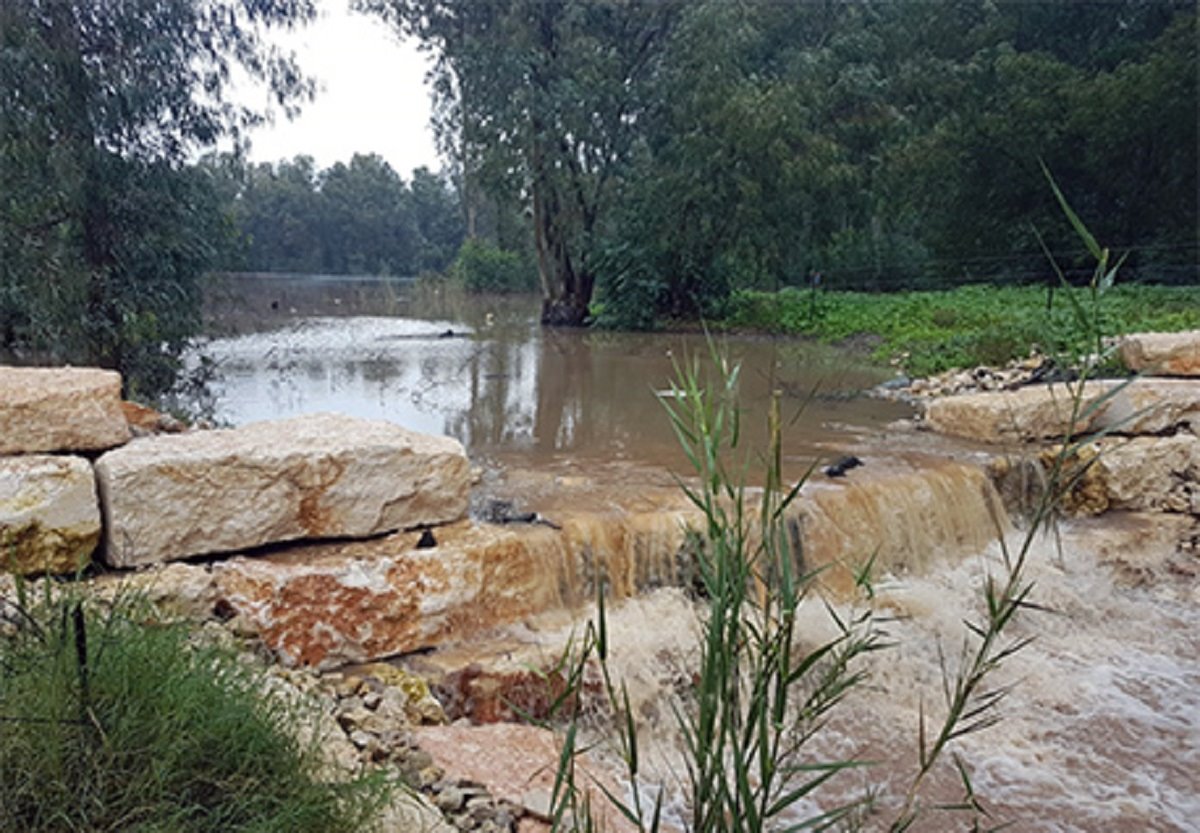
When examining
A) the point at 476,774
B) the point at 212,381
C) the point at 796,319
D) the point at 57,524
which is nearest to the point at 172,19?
the point at 212,381

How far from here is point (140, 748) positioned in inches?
72.1

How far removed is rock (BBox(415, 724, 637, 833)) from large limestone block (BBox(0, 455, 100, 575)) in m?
1.58

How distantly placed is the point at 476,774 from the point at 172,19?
315 inches

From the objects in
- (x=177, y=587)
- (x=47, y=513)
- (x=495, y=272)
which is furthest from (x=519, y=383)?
(x=495, y=272)

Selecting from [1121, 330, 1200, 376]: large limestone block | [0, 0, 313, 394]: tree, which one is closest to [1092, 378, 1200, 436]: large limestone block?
[1121, 330, 1200, 376]: large limestone block

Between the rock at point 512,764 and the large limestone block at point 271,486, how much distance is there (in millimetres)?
1267

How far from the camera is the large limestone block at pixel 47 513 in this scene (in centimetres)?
313

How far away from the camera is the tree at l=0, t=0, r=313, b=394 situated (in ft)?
22.9

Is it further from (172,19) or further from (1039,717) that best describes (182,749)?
(172,19)

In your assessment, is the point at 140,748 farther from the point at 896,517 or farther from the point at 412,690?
the point at 896,517

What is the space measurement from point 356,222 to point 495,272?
26.7 metres

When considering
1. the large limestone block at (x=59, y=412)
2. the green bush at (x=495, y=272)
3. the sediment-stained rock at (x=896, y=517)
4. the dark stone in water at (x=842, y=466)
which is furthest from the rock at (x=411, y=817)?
the green bush at (x=495, y=272)

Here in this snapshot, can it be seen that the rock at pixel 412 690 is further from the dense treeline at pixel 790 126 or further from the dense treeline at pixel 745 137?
the dense treeline at pixel 790 126

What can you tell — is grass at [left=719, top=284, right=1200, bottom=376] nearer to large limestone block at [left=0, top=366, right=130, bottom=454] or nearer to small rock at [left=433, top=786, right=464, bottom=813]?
small rock at [left=433, top=786, right=464, bottom=813]
